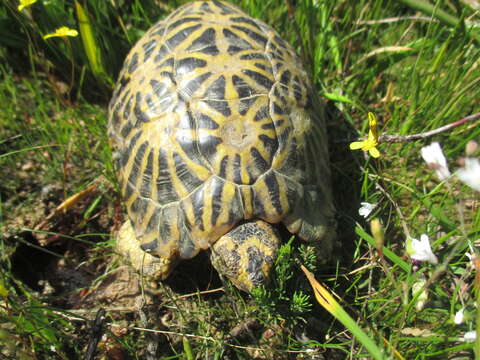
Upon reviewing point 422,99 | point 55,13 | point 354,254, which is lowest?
point 354,254

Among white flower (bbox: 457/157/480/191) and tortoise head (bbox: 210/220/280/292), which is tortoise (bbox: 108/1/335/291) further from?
white flower (bbox: 457/157/480/191)

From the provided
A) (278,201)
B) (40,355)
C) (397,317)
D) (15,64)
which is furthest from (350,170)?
(15,64)

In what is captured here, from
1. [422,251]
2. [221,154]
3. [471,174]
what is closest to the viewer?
[471,174]

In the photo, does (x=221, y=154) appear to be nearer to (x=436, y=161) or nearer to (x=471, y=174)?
(x=436, y=161)

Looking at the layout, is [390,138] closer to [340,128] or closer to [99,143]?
[340,128]

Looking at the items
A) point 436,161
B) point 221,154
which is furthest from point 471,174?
point 221,154

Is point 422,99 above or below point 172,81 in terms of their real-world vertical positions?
below

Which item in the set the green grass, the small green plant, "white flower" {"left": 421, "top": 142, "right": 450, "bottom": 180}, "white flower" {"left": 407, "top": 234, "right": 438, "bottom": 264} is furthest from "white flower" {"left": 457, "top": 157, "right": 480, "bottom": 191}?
the small green plant
